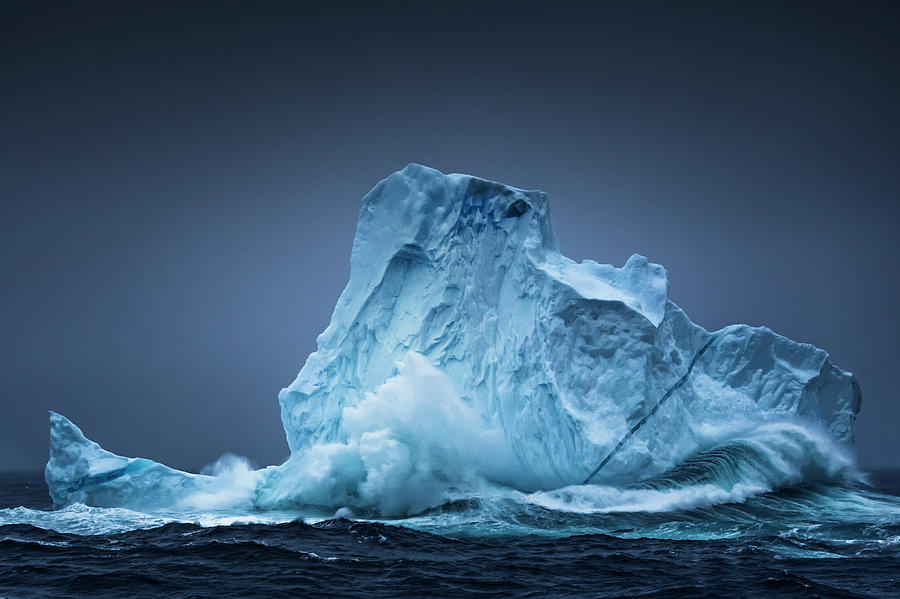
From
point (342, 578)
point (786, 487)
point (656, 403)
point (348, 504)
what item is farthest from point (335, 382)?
point (786, 487)

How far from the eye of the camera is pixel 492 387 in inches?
776

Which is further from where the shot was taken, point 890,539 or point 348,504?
point 348,504

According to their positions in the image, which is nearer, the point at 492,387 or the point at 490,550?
the point at 490,550

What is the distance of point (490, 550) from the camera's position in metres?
13.1

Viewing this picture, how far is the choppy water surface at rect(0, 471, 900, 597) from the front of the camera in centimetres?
1048

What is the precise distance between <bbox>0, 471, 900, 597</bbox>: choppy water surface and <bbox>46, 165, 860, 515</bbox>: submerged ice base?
974 millimetres

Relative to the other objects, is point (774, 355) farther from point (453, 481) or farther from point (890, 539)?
point (453, 481)

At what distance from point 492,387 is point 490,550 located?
22.7ft

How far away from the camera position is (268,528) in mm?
15422

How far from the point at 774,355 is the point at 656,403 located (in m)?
5.41

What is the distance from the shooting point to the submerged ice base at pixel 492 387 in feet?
60.0

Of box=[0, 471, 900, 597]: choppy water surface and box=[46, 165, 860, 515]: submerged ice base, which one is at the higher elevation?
box=[46, 165, 860, 515]: submerged ice base

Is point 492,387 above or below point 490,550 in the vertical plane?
above

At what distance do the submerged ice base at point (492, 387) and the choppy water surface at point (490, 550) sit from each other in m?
0.97
